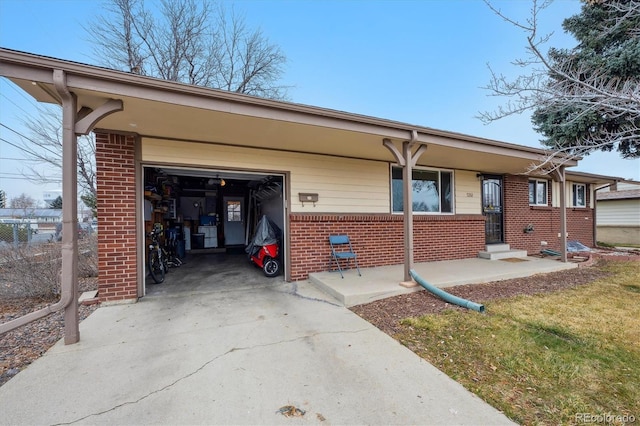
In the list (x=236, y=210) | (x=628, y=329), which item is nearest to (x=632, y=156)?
(x=628, y=329)

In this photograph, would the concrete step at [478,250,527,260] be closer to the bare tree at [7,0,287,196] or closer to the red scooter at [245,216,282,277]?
the red scooter at [245,216,282,277]

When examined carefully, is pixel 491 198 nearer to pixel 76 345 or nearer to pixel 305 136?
pixel 305 136

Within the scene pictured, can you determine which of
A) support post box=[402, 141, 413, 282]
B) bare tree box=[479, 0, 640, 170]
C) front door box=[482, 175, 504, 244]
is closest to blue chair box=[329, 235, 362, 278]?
support post box=[402, 141, 413, 282]

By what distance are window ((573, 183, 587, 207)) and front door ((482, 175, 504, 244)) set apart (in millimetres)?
4827

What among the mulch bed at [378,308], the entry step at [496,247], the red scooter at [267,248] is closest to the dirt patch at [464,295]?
the mulch bed at [378,308]

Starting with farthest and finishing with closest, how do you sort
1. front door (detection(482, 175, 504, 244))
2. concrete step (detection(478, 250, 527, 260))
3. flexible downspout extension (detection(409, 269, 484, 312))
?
1. front door (detection(482, 175, 504, 244))
2. concrete step (detection(478, 250, 527, 260))
3. flexible downspout extension (detection(409, 269, 484, 312))

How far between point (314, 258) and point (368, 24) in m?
8.06

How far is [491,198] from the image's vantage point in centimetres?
851

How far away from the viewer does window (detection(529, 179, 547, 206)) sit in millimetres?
9305

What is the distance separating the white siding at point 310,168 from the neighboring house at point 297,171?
0.07 feet

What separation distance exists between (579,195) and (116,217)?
15.0 meters

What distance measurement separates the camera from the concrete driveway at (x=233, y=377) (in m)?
1.95

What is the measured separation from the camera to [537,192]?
9453mm

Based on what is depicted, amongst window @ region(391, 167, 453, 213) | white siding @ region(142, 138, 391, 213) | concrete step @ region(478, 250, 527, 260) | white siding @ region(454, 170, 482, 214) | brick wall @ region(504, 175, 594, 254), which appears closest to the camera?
white siding @ region(142, 138, 391, 213)
